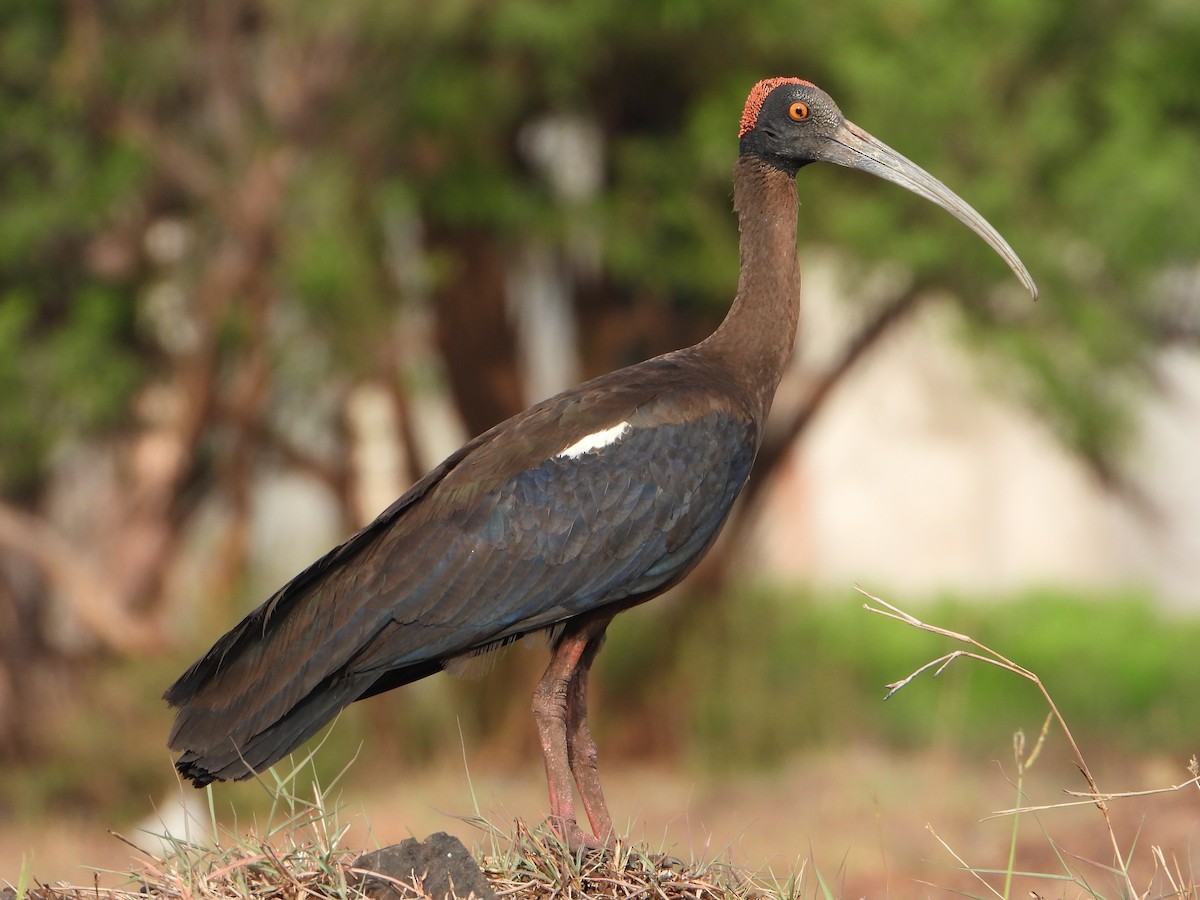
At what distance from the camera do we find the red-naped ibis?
4.59m

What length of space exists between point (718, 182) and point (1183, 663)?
7.91 m

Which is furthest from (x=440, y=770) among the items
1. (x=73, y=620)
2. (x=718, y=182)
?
(x=718, y=182)

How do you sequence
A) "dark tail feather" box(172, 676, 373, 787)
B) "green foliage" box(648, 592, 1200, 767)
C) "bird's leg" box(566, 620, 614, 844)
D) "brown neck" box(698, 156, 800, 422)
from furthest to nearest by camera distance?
"green foliage" box(648, 592, 1200, 767) < "brown neck" box(698, 156, 800, 422) < "bird's leg" box(566, 620, 614, 844) < "dark tail feather" box(172, 676, 373, 787)

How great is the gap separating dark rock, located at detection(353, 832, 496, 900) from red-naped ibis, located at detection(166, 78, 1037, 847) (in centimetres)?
68

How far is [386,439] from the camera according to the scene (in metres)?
14.0

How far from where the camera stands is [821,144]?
5.43m

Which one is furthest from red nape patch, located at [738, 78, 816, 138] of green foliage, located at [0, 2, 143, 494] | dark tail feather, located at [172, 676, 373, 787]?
green foliage, located at [0, 2, 143, 494]

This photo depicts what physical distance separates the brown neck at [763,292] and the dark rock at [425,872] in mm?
1780

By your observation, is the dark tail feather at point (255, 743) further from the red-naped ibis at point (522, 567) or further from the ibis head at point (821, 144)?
the ibis head at point (821, 144)

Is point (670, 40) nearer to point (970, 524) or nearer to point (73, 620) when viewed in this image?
point (73, 620)

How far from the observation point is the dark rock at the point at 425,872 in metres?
3.80

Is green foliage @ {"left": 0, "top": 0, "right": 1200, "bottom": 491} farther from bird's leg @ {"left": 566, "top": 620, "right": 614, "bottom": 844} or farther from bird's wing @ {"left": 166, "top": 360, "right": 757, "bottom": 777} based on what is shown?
bird's leg @ {"left": 566, "top": 620, "right": 614, "bottom": 844}

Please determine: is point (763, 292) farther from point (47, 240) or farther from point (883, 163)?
point (47, 240)

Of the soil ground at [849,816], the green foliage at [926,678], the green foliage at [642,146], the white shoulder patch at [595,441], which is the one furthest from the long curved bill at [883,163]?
the green foliage at [926,678]
